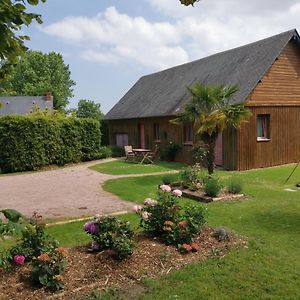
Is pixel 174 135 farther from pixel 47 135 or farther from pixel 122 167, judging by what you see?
pixel 47 135

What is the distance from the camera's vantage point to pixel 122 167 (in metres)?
21.4

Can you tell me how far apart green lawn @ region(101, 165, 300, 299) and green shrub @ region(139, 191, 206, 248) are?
2.23 feet

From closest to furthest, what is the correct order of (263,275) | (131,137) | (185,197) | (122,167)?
(263,275) < (185,197) < (122,167) < (131,137)

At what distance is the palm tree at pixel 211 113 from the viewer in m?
14.1

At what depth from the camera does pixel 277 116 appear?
792 inches

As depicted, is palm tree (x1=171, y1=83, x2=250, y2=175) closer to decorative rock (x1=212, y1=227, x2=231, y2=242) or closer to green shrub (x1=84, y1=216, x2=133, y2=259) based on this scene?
decorative rock (x1=212, y1=227, x2=231, y2=242)

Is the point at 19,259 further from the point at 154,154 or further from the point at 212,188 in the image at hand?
the point at 154,154

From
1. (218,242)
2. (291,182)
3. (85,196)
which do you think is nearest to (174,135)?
(291,182)

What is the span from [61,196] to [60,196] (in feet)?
0.12

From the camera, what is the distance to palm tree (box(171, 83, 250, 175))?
1415 cm

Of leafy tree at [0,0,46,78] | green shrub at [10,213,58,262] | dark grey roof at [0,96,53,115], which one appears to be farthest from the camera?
dark grey roof at [0,96,53,115]

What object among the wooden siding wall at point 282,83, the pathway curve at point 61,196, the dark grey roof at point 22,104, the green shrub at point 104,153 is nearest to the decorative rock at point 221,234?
the pathway curve at point 61,196

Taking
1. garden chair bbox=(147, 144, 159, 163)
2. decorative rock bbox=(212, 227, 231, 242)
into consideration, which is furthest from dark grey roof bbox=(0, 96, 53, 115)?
decorative rock bbox=(212, 227, 231, 242)

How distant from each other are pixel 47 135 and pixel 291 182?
14.2m
